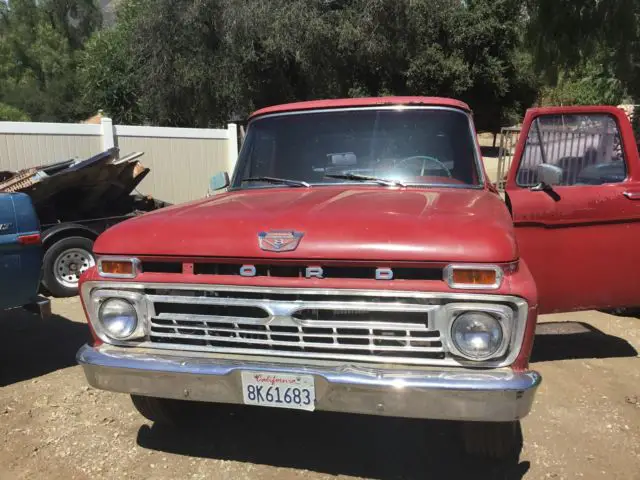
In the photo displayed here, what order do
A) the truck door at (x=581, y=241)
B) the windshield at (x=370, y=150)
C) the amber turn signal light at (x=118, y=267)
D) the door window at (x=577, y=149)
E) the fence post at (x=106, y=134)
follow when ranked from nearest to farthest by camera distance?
1. the amber turn signal light at (x=118, y=267)
2. the windshield at (x=370, y=150)
3. the truck door at (x=581, y=241)
4. the door window at (x=577, y=149)
5. the fence post at (x=106, y=134)

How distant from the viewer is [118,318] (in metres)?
3.08

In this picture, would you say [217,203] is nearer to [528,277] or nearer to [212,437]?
[212,437]

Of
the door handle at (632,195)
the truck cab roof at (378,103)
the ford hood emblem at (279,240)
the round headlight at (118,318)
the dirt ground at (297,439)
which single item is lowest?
the dirt ground at (297,439)

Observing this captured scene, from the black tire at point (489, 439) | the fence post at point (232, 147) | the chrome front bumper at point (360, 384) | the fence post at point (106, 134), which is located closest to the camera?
the chrome front bumper at point (360, 384)

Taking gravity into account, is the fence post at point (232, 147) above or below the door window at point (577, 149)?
below

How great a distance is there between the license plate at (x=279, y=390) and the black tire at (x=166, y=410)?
1027mm

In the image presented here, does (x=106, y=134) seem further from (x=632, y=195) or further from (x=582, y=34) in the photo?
(x=582, y=34)

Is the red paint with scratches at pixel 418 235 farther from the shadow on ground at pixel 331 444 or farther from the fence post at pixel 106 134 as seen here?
the fence post at pixel 106 134

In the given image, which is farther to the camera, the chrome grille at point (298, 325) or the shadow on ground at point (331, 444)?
the shadow on ground at point (331, 444)

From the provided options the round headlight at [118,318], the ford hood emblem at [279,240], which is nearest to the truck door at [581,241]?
the ford hood emblem at [279,240]

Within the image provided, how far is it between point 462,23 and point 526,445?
74.0 ft

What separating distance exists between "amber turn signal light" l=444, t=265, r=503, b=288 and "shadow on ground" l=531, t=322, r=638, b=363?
2669mm

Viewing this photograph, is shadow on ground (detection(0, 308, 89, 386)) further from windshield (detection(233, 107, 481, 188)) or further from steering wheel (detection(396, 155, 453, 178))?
steering wheel (detection(396, 155, 453, 178))

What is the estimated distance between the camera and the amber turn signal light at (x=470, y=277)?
8.55ft
